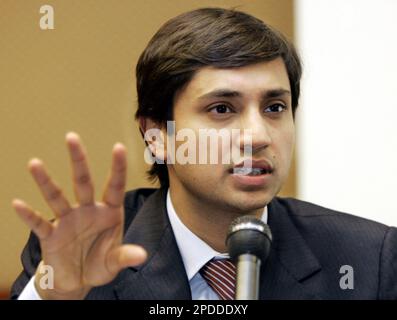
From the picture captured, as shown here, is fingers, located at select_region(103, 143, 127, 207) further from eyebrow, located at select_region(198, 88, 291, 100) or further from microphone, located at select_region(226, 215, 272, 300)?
eyebrow, located at select_region(198, 88, 291, 100)

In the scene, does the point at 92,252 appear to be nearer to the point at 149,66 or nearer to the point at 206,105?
the point at 206,105

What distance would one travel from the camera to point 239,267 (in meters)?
0.93

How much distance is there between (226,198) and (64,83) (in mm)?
811

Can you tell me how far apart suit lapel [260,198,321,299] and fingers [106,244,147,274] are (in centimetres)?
43

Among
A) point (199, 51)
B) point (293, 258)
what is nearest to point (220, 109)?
point (199, 51)

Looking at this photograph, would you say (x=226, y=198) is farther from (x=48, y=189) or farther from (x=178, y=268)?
(x=48, y=189)

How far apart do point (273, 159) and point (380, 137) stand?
0.68m

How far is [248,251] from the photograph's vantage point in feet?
3.13

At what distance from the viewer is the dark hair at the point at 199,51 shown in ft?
4.80

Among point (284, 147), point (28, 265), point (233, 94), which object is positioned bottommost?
point (28, 265)

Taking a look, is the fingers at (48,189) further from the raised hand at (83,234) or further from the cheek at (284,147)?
the cheek at (284,147)

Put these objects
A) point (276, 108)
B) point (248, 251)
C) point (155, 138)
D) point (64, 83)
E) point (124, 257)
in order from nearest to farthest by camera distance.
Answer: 1. point (248, 251)
2. point (124, 257)
3. point (276, 108)
4. point (155, 138)
5. point (64, 83)

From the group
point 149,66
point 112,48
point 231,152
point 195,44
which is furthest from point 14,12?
point 231,152
